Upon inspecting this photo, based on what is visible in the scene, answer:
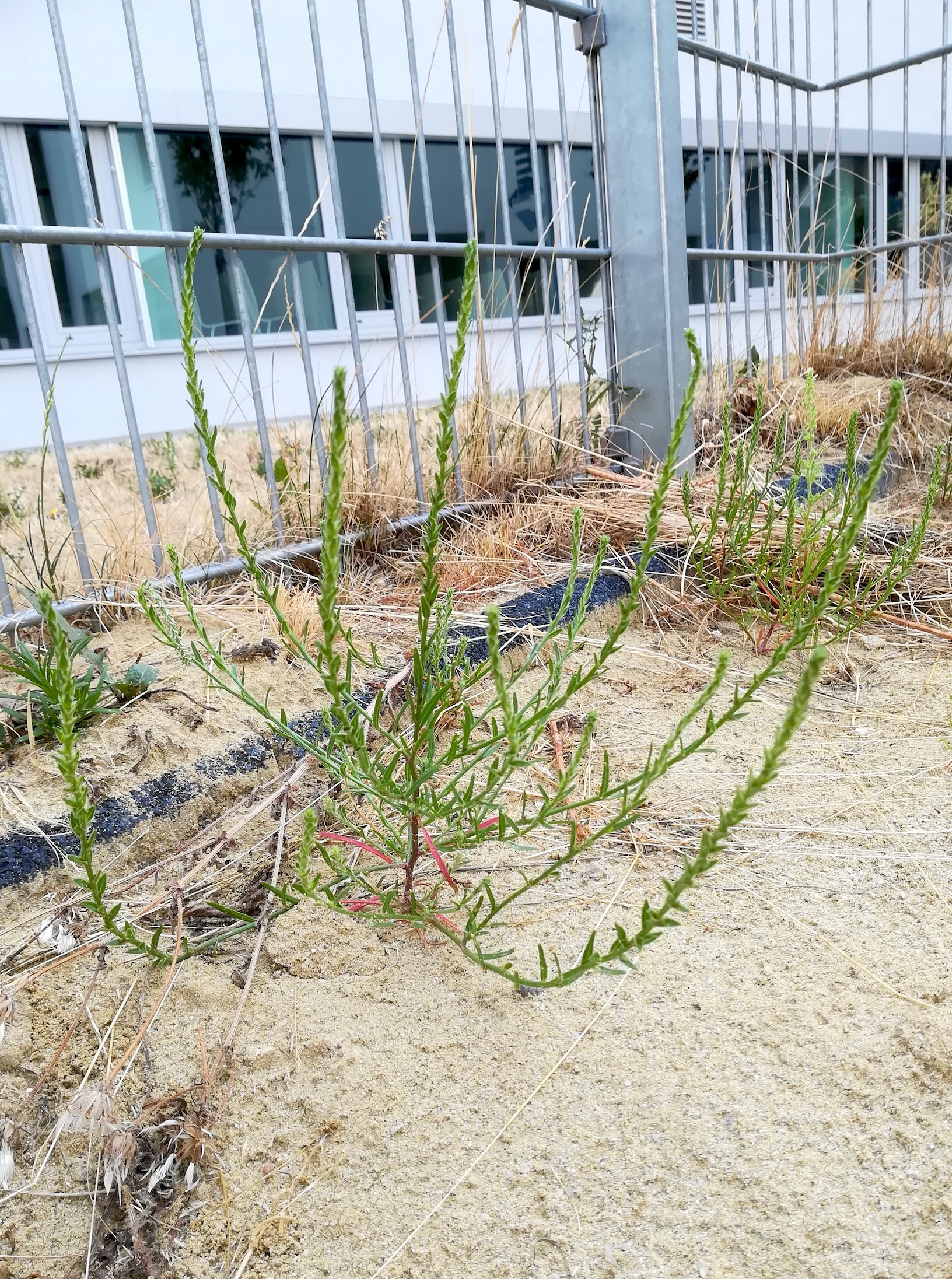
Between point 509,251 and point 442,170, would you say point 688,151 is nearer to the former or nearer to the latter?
point 442,170

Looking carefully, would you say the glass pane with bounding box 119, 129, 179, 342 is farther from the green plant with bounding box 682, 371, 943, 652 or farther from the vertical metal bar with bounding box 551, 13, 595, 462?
the green plant with bounding box 682, 371, 943, 652

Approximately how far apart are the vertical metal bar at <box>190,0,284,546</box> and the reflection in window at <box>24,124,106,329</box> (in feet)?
20.1

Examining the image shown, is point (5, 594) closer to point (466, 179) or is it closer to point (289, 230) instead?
point (289, 230)

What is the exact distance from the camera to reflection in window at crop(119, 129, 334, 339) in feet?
25.0

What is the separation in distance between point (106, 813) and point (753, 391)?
2774 mm

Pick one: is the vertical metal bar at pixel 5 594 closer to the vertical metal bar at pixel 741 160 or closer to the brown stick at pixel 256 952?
the brown stick at pixel 256 952

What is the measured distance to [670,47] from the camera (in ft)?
7.91

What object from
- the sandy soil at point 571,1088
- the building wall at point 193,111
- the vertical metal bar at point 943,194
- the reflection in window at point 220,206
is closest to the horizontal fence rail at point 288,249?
the sandy soil at point 571,1088

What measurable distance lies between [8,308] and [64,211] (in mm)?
1051

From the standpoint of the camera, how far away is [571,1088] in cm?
83

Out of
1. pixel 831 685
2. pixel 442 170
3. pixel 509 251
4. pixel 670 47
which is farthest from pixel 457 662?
pixel 442 170

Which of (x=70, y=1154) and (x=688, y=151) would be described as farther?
(x=688, y=151)

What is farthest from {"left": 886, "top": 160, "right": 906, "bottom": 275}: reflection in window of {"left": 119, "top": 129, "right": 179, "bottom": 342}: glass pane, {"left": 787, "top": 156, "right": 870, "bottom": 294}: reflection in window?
{"left": 119, "top": 129, "right": 179, "bottom": 342}: glass pane

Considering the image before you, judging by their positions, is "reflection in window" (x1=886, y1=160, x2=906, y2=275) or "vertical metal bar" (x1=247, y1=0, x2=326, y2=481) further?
"reflection in window" (x1=886, y1=160, x2=906, y2=275)
